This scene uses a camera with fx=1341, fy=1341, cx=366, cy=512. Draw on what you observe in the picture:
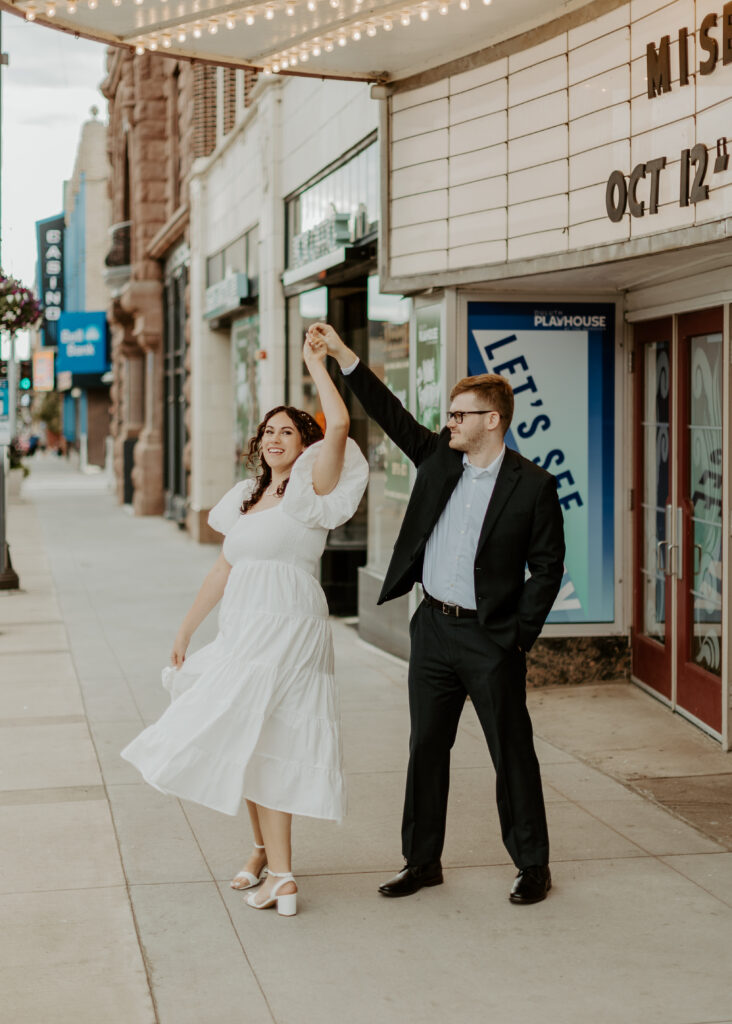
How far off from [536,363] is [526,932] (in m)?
4.88

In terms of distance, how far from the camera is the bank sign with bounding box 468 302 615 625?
29.1 feet

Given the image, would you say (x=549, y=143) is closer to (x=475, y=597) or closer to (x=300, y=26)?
(x=300, y=26)

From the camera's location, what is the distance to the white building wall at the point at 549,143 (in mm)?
6699

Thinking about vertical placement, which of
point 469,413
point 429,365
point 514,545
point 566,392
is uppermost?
point 429,365

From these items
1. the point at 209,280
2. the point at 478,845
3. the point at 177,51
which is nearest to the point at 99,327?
the point at 209,280

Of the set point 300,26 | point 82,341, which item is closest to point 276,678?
point 300,26

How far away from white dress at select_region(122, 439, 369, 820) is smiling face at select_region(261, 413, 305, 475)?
0.35ft

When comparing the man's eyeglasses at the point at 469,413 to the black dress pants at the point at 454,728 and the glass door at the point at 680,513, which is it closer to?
the black dress pants at the point at 454,728

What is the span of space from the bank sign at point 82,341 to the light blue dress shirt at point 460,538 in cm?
4037

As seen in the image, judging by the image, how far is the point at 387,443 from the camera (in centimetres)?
1100

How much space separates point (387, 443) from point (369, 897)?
6246mm

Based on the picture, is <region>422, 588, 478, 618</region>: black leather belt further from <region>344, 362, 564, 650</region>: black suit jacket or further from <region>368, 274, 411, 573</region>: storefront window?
<region>368, 274, 411, 573</region>: storefront window

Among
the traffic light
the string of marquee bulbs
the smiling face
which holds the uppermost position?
the string of marquee bulbs

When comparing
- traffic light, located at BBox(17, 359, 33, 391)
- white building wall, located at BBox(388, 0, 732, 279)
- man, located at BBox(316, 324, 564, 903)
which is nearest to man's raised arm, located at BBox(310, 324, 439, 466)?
man, located at BBox(316, 324, 564, 903)
